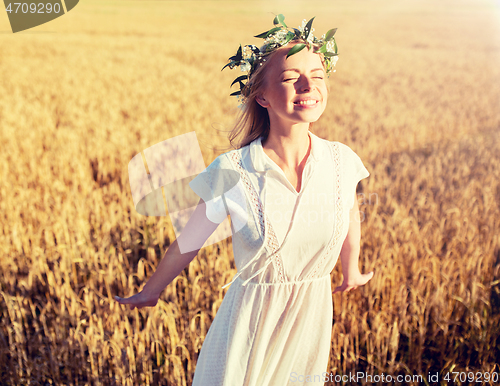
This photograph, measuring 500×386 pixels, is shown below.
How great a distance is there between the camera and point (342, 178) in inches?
45.0

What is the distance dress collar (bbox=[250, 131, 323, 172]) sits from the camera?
1053 millimetres

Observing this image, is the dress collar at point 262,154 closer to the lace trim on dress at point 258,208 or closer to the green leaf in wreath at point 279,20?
the lace trim on dress at point 258,208

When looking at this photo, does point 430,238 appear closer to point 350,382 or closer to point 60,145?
point 350,382

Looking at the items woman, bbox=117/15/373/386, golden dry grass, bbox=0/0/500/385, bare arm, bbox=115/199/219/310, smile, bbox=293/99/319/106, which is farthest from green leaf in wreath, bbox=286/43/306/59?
bare arm, bbox=115/199/219/310

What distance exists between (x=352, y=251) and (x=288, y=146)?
42 centimetres

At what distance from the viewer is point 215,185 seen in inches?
41.6

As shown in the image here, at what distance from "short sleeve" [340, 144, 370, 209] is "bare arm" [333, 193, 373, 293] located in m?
0.06

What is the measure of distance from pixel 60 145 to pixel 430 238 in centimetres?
351

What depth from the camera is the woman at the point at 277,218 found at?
3.40ft

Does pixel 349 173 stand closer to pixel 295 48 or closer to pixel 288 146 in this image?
pixel 288 146

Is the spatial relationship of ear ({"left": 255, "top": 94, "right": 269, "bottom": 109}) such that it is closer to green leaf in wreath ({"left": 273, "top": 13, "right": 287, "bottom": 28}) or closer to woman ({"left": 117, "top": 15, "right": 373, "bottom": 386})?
woman ({"left": 117, "top": 15, "right": 373, "bottom": 386})

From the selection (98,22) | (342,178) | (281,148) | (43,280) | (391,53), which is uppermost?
(98,22)

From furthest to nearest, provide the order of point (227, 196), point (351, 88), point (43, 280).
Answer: point (351, 88) → point (43, 280) → point (227, 196)

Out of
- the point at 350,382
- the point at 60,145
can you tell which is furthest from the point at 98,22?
the point at 350,382
